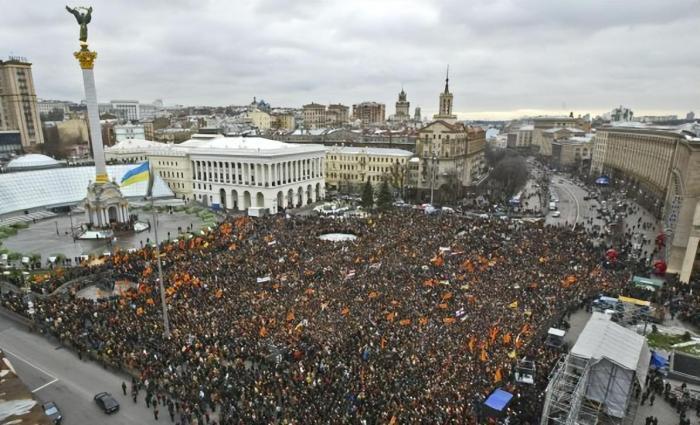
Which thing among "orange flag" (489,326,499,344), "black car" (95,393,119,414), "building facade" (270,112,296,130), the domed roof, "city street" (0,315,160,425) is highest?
"building facade" (270,112,296,130)

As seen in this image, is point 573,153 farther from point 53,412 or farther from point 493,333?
point 53,412

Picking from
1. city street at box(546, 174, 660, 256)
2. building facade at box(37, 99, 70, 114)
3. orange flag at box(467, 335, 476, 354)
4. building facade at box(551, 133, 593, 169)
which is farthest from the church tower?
building facade at box(37, 99, 70, 114)

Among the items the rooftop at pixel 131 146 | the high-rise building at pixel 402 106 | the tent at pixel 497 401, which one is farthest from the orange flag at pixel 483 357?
the high-rise building at pixel 402 106

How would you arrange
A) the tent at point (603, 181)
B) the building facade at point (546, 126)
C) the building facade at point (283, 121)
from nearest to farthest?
the tent at point (603, 181) < the building facade at point (546, 126) < the building facade at point (283, 121)

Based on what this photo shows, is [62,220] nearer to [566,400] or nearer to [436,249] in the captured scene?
[436,249]

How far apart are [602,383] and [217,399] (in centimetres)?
1409

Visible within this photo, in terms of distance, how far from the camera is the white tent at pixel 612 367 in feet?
51.1

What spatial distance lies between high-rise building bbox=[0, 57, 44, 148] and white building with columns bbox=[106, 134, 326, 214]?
39874mm

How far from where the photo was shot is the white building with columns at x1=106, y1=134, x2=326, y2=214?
5747 centimetres

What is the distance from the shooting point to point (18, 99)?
8562 centimetres

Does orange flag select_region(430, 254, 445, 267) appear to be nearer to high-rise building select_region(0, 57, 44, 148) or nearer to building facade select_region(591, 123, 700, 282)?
building facade select_region(591, 123, 700, 282)

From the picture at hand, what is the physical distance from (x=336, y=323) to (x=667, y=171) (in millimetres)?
55599

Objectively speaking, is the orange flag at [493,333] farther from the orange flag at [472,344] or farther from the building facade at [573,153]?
the building facade at [573,153]

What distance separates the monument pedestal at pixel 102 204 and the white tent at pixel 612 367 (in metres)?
42.6
